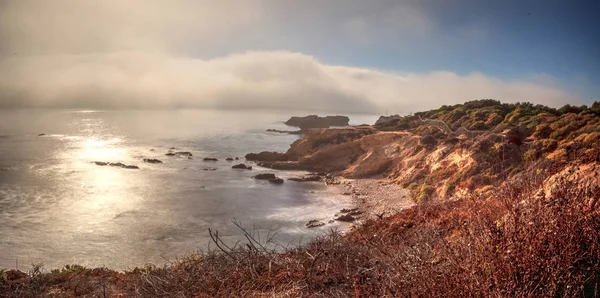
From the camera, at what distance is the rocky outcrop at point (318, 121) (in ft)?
381

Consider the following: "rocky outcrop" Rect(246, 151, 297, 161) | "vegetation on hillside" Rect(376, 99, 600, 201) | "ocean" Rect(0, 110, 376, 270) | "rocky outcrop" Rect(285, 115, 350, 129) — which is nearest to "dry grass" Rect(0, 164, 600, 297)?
"ocean" Rect(0, 110, 376, 270)

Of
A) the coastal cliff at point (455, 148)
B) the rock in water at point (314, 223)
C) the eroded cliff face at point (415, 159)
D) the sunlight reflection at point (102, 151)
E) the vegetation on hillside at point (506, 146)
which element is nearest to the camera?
the vegetation on hillside at point (506, 146)

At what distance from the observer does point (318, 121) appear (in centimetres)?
11812

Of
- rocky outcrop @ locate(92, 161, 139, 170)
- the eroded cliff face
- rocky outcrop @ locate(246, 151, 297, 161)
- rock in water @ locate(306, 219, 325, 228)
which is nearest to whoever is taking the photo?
rock in water @ locate(306, 219, 325, 228)

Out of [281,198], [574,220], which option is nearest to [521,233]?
[574,220]

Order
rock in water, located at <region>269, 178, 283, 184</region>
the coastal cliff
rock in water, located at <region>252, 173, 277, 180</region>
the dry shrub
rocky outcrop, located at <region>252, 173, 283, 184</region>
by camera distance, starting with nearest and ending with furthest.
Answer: the dry shrub, the coastal cliff, rock in water, located at <region>269, 178, 283, 184</region>, rocky outcrop, located at <region>252, 173, 283, 184</region>, rock in water, located at <region>252, 173, 277, 180</region>

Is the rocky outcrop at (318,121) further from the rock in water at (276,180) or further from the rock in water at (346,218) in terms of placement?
the rock in water at (346,218)

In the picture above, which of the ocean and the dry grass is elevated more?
the dry grass

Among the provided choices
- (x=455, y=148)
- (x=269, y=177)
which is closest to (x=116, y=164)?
(x=269, y=177)

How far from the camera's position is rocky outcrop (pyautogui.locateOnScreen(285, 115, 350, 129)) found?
116 metres

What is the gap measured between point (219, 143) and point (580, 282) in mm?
73568

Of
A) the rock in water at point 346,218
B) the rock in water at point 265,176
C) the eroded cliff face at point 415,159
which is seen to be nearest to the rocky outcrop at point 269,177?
the rock in water at point 265,176

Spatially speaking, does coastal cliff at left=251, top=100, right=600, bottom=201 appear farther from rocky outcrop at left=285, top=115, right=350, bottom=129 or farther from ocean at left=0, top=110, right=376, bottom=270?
rocky outcrop at left=285, top=115, right=350, bottom=129

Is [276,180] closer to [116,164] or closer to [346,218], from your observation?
[346,218]
